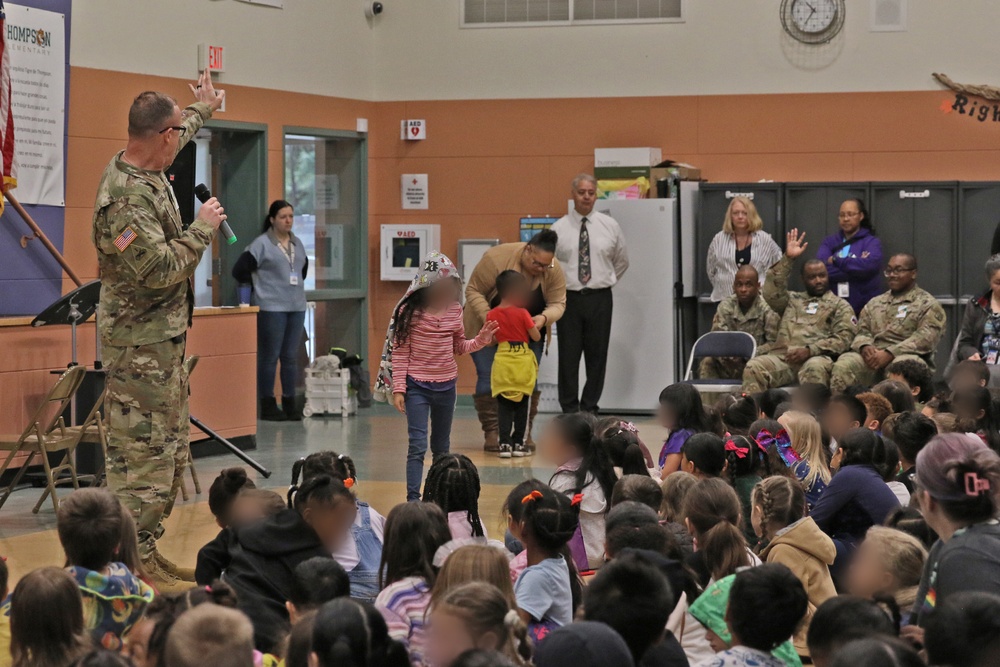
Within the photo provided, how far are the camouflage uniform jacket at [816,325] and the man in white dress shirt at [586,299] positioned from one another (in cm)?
138

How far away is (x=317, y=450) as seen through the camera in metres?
9.56

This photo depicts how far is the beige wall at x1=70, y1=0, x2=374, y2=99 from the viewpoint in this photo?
10.0 meters

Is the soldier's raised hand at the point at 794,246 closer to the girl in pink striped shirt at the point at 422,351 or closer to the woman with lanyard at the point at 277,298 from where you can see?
the woman with lanyard at the point at 277,298

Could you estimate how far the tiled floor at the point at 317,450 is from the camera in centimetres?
645

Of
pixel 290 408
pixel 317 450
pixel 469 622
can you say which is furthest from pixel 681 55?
pixel 469 622

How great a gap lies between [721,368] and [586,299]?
1251 millimetres

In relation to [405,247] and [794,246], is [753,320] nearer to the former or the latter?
[794,246]

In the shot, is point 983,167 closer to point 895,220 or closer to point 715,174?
point 895,220

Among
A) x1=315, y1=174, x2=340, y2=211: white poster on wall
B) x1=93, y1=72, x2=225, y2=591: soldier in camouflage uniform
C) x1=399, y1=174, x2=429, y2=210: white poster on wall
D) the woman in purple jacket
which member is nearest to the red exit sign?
x1=315, y1=174, x2=340, y2=211: white poster on wall

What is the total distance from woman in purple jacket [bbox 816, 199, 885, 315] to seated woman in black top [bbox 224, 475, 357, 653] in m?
7.55

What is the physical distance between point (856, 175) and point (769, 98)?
1062mm

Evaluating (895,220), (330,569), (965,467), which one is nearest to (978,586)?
(965,467)

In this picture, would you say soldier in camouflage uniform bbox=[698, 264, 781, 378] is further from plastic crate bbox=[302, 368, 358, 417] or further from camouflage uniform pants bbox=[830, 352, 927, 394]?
plastic crate bbox=[302, 368, 358, 417]

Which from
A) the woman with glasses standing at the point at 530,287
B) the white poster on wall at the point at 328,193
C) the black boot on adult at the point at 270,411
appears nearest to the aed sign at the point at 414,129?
the white poster on wall at the point at 328,193
